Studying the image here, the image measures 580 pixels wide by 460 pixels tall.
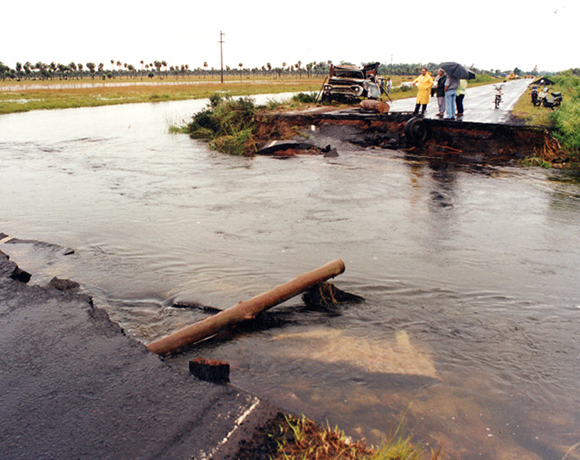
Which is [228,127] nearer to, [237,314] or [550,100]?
[550,100]

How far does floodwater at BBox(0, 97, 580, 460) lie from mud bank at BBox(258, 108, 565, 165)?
4.96 ft

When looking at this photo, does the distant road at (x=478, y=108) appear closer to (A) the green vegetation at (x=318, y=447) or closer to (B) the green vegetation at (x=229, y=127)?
(B) the green vegetation at (x=229, y=127)

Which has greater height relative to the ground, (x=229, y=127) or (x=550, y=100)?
(x=550, y=100)

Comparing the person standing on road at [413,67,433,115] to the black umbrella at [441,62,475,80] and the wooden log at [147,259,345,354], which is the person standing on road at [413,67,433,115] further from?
the wooden log at [147,259,345,354]

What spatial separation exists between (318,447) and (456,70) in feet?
53.8

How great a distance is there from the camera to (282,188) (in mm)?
11688

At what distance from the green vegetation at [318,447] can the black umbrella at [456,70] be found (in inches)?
620

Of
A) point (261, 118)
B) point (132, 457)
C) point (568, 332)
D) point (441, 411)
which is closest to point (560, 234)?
point (568, 332)

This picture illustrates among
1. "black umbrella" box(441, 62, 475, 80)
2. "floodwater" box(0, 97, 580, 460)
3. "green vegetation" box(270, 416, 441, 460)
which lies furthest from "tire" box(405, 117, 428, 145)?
"green vegetation" box(270, 416, 441, 460)

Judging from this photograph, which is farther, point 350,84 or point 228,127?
point 350,84

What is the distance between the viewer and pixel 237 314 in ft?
14.7

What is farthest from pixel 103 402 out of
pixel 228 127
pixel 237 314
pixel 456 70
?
pixel 228 127

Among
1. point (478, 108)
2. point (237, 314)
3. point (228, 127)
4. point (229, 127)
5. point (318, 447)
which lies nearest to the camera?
point (318, 447)

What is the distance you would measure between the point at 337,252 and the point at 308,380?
3381mm
